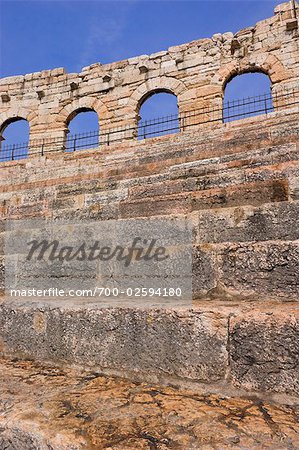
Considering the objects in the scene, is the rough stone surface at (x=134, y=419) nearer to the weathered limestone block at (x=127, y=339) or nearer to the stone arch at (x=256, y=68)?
the weathered limestone block at (x=127, y=339)

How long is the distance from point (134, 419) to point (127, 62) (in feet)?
59.1

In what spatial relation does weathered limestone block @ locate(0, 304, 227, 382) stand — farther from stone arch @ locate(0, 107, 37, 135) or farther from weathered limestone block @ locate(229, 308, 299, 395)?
stone arch @ locate(0, 107, 37, 135)

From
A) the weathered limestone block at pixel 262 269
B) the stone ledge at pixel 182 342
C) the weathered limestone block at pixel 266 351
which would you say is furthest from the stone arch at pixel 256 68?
the weathered limestone block at pixel 266 351

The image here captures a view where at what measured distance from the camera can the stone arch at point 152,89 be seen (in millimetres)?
15781

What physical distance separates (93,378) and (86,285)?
0.98 m

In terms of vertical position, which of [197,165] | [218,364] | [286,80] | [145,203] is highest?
[286,80]

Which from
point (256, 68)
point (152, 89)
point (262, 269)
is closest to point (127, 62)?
point (152, 89)

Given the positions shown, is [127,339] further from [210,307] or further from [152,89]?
[152,89]

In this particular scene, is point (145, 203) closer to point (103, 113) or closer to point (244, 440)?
point (244, 440)

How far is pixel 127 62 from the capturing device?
663 inches

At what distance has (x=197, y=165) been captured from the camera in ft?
16.4

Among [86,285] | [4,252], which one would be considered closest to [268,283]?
[86,285]

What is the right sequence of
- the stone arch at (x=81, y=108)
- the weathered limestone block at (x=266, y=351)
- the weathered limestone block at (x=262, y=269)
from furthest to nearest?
1. the stone arch at (x=81, y=108)
2. the weathered limestone block at (x=262, y=269)
3. the weathered limestone block at (x=266, y=351)

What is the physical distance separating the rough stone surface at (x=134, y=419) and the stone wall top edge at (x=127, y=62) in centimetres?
1693
